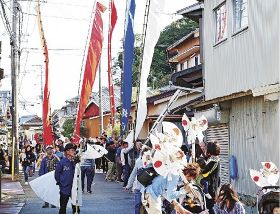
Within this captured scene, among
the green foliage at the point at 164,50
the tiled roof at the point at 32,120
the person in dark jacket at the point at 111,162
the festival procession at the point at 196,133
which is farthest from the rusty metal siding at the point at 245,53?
the tiled roof at the point at 32,120

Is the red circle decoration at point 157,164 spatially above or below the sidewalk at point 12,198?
above

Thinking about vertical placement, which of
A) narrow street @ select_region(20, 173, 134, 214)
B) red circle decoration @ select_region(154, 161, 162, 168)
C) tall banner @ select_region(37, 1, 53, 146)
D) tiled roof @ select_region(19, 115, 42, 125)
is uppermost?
tiled roof @ select_region(19, 115, 42, 125)

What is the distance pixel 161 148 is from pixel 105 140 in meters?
21.7

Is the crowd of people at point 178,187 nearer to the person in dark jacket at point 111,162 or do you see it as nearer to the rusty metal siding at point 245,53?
the rusty metal siding at point 245,53

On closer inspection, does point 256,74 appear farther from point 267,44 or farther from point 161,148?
point 161,148

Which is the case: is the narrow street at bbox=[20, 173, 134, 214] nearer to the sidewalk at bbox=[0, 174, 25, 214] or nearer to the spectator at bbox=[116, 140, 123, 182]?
the sidewalk at bbox=[0, 174, 25, 214]

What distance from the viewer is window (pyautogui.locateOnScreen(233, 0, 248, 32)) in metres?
14.3

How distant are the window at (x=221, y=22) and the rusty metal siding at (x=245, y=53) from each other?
17 centimetres

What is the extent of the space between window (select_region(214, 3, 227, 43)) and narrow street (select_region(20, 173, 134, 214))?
17.4 feet

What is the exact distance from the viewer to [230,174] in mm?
14992

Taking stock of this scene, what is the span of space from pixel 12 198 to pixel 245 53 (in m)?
8.48

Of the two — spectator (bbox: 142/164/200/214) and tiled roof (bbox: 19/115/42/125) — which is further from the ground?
tiled roof (bbox: 19/115/42/125)

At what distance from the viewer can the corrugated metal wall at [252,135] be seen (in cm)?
1222

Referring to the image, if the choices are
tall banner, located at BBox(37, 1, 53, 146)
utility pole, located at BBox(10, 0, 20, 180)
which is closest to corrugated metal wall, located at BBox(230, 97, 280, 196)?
tall banner, located at BBox(37, 1, 53, 146)
